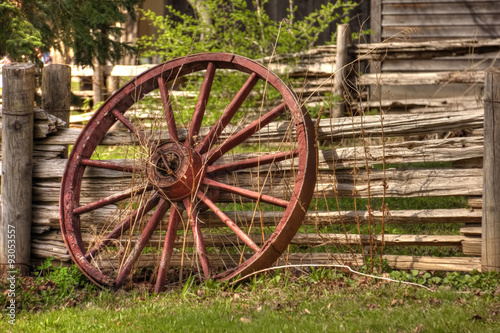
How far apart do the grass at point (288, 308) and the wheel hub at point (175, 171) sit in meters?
0.72

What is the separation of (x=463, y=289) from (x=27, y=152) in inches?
145

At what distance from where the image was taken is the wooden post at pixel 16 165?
513cm

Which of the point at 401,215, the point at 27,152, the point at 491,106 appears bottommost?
the point at 401,215

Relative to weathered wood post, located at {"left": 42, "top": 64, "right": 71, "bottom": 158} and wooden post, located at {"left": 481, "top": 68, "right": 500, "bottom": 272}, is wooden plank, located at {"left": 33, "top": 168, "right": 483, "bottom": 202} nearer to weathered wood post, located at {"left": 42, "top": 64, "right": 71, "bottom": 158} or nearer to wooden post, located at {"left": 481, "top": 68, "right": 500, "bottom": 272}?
wooden post, located at {"left": 481, "top": 68, "right": 500, "bottom": 272}

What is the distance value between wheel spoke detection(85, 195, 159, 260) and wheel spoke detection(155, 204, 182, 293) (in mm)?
222

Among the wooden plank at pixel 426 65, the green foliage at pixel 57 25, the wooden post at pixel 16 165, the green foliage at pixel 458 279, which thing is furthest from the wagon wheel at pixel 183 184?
the wooden plank at pixel 426 65

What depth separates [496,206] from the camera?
4473 mm

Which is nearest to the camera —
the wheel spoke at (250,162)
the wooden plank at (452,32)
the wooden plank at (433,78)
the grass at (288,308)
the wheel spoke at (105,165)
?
the grass at (288,308)

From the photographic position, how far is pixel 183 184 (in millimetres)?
4617

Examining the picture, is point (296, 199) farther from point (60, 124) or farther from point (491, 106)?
point (60, 124)

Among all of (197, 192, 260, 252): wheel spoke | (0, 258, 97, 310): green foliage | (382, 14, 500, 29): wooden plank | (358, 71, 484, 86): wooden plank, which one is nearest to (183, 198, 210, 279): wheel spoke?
(197, 192, 260, 252): wheel spoke

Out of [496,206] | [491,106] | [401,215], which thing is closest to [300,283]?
[401,215]

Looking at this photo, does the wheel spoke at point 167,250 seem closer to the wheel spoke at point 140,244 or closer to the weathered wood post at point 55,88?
the wheel spoke at point 140,244

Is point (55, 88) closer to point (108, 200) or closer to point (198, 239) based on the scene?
point (108, 200)
